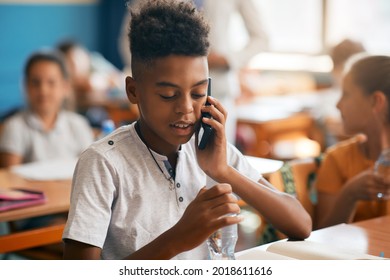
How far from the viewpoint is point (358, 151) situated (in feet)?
6.42

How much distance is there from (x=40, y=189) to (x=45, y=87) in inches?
35.6

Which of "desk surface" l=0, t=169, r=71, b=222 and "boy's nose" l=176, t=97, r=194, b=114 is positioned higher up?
"boy's nose" l=176, t=97, r=194, b=114

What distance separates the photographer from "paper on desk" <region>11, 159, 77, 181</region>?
219 centimetres

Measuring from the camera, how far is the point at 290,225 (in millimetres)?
1382

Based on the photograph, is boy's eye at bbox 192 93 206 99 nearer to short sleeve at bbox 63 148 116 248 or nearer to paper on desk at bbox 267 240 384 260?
short sleeve at bbox 63 148 116 248

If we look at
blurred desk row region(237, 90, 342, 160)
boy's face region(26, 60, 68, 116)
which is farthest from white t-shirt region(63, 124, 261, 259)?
blurred desk row region(237, 90, 342, 160)

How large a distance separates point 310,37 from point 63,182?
12.2 ft

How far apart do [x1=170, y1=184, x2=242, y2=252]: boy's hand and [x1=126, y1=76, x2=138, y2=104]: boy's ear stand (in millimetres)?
254

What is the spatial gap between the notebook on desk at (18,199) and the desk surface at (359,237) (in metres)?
0.74

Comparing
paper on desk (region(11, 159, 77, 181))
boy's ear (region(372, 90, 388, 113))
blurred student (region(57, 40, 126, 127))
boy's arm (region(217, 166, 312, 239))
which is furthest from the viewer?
blurred student (region(57, 40, 126, 127))

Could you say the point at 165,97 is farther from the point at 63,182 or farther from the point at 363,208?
the point at 63,182

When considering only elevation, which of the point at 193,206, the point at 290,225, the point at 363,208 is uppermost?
the point at 193,206

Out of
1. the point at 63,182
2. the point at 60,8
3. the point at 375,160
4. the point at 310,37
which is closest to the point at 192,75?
the point at 375,160

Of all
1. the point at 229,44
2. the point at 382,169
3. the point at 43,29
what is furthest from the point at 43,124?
the point at 43,29
